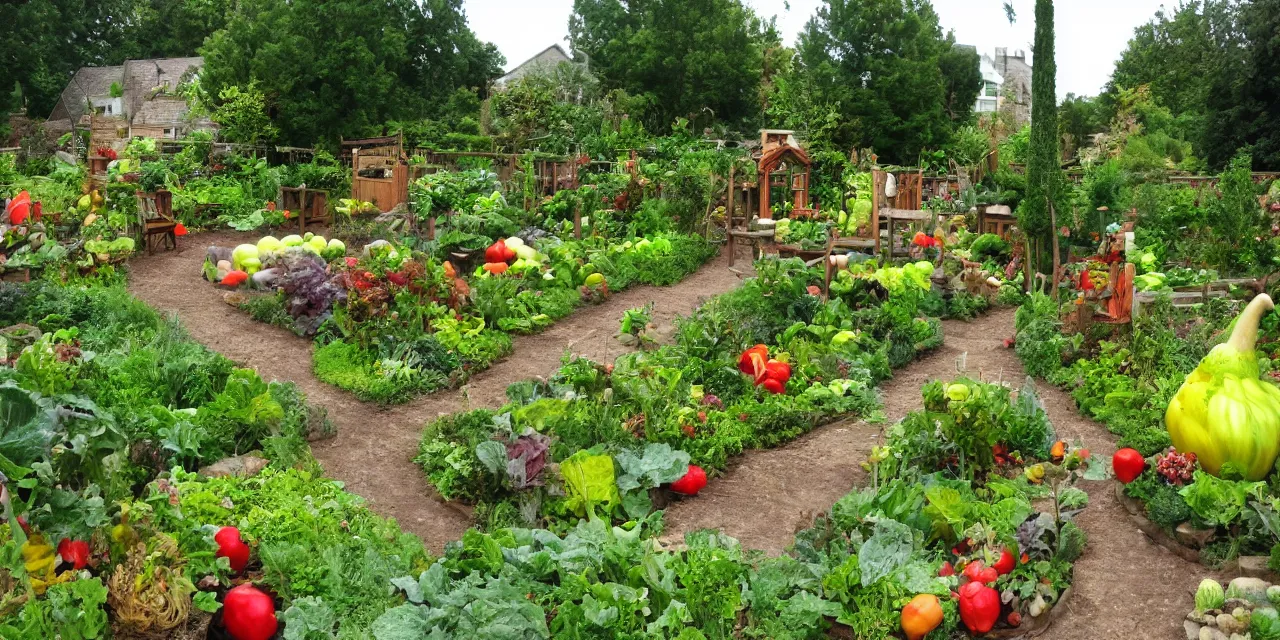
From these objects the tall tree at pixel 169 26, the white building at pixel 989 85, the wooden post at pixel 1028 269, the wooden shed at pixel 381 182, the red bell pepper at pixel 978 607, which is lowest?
the red bell pepper at pixel 978 607

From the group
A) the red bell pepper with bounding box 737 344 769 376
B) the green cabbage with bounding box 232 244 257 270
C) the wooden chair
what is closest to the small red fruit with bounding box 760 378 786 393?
the red bell pepper with bounding box 737 344 769 376

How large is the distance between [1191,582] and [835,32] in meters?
24.6

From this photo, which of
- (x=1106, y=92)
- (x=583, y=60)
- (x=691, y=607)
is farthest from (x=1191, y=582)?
(x=1106, y=92)

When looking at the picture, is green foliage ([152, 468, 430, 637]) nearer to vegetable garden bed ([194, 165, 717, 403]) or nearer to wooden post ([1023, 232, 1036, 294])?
vegetable garden bed ([194, 165, 717, 403])

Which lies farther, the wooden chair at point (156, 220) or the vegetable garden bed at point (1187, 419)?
the wooden chair at point (156, 220)

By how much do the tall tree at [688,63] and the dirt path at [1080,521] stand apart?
2079cm

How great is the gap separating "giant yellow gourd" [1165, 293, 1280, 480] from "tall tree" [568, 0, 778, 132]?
24502 mm

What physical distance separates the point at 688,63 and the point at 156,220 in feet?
59.4

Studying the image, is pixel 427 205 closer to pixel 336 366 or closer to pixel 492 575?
pixel 336 366

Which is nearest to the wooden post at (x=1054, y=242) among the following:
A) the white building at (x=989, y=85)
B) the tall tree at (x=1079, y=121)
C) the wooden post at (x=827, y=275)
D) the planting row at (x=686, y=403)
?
the planting row at (x=686, y=403)

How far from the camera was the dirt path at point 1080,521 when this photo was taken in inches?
303

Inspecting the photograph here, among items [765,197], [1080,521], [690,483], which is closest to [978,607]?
[1080,521]

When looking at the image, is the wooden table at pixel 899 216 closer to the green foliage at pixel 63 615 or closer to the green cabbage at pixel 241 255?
the green cabbage at pixel 241 255

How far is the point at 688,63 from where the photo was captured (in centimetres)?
3300
